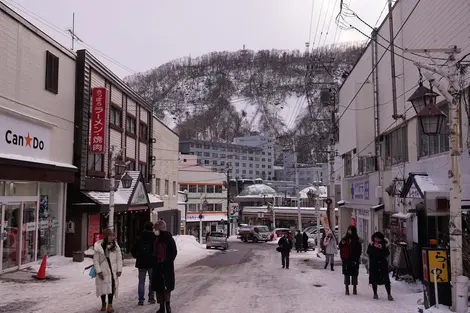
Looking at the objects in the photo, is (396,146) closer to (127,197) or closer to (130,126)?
(127,197)

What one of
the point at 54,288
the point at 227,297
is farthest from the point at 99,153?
the point at 227,297

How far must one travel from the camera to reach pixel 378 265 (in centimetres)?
979

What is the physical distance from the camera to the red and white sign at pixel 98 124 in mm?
18219

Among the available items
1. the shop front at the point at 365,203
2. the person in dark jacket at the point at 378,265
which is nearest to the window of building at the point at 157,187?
the shop front at the point at 365,203

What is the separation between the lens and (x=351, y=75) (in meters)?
26.4

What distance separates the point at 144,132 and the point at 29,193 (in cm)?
1475

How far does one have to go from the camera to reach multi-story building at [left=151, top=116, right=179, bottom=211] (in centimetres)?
3271

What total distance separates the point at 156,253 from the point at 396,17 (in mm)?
13985

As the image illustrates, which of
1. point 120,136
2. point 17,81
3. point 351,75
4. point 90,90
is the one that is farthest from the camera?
point 351,75

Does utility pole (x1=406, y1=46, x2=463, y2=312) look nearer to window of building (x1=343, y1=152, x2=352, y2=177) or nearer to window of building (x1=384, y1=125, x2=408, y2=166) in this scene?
window of building (x1=384, y1=125, x2=408, y2=166)

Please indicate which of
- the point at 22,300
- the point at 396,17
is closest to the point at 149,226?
the point at 22,300

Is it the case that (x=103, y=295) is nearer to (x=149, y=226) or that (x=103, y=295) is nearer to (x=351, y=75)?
(x=149, y=226)

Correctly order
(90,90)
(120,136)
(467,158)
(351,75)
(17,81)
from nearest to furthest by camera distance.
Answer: (467,158) → (17,81) → (90,90) → (120,136) → (351,75)

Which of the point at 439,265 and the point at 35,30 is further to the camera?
the point at 35,30
